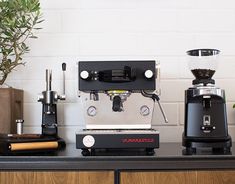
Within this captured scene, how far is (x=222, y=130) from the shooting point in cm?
132

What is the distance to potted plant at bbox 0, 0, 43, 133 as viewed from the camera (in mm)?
1536

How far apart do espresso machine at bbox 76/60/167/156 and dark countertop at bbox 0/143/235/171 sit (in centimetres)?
7

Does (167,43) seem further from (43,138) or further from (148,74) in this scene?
(43,138)

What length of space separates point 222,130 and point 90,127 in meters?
0.51

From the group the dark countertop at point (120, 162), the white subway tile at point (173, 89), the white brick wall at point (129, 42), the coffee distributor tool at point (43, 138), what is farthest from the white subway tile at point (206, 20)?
the dark countertop at point (120, 162)

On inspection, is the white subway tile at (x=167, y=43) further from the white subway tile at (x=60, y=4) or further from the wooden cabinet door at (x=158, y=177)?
the wooden cabinet door at (x=158, y=177)

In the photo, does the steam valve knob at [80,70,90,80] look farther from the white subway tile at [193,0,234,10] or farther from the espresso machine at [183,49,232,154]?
the white subway tile at [193,0,234,10]

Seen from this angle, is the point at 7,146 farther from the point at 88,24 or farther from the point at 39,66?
the point at 88,24

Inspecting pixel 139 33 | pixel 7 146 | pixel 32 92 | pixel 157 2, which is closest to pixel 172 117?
pixel 139 33

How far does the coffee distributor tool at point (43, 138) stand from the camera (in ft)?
4.09

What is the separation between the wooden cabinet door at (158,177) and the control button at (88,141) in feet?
0.52

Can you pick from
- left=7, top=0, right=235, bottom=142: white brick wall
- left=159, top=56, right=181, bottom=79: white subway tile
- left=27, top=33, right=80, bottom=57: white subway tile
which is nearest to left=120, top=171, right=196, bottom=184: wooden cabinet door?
left=7, top=0, right=235, bottom=142: white brick wall

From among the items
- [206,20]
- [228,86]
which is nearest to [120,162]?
[228,86]

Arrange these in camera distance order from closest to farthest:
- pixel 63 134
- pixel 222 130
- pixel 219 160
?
pixel 219 160, pixel 222 130, pixel 63 134
